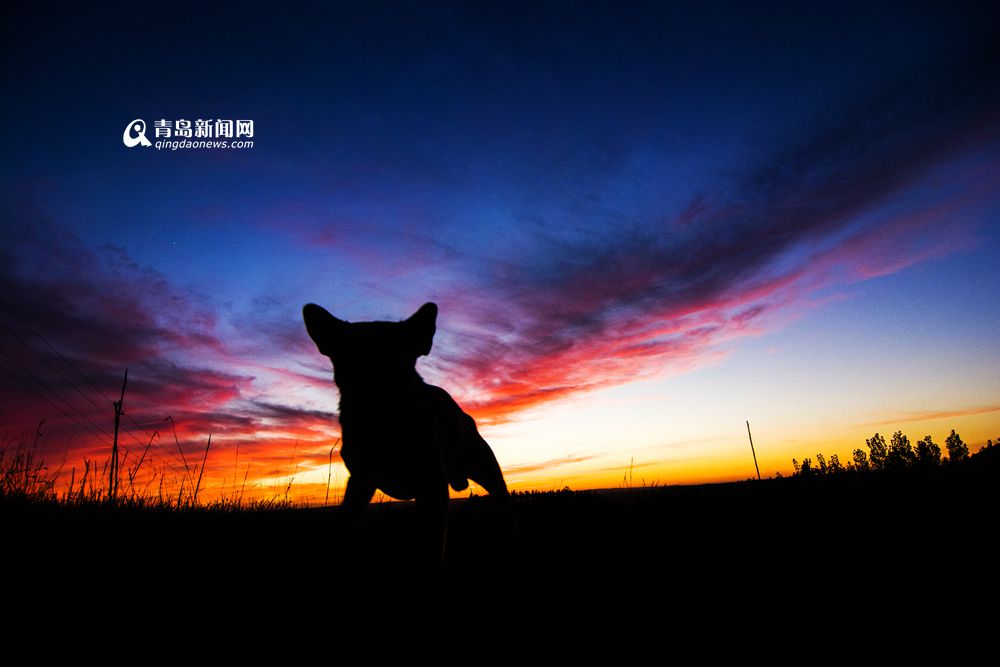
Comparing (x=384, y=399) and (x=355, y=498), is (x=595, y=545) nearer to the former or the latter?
(x=355, y=498)

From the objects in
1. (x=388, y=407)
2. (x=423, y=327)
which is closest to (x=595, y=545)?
(x=388, y=407)

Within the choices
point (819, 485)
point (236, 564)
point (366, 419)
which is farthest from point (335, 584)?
point (819, 485)

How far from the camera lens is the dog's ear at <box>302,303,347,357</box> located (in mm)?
3842

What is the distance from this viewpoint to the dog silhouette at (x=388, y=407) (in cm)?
374

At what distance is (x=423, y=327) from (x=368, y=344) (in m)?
0.53

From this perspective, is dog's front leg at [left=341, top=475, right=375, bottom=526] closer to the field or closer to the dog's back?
the field

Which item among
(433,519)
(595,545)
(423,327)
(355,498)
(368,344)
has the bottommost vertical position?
(595,545)

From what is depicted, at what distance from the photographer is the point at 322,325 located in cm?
389

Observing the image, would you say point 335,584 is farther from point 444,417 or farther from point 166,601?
point 444,417

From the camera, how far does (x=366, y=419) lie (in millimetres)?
3779

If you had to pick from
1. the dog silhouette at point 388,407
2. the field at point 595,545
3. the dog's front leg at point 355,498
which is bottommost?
the field at point 595,545

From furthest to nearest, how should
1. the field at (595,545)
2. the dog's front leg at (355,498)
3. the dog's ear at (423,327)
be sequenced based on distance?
1. the dog's front leg at (355,498)
2. the dog's ear at (423,327)
3. the field at (595,545)

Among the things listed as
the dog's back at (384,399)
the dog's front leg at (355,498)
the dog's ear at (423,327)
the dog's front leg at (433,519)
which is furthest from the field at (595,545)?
the dog's ear at (423,327)

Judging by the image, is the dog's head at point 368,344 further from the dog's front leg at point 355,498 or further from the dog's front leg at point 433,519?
the dog's front leg at point 355,498
